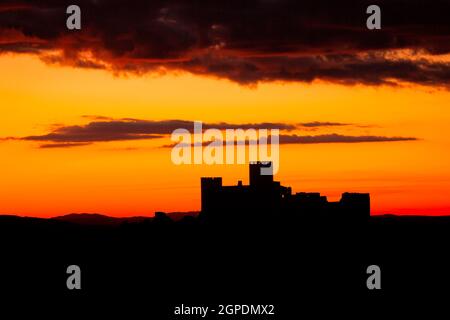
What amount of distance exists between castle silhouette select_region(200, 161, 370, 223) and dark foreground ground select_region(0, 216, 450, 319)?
5.77ft

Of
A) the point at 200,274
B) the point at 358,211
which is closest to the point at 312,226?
the point at 358,211

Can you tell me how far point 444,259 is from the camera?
19725 centimetres

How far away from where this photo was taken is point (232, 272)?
170375 mm

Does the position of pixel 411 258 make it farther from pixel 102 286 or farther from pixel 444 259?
pixel 102 286

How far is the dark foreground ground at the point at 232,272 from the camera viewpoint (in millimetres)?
156125

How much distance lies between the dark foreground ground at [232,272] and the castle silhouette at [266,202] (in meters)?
1.76

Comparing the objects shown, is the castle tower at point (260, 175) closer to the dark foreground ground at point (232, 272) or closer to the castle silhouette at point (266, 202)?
the castle silhouette at point (266, 202)

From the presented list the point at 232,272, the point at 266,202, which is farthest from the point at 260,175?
the point at 232,272

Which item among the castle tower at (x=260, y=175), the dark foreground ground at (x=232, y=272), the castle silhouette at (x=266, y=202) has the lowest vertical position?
the dark foreground ground at (x=232, y=272)

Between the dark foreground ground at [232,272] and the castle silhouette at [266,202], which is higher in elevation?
the castle silhouette at [266,202]

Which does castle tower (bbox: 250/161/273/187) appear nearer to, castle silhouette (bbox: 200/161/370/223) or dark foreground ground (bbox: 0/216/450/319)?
castle silhouette (bbox: 200/161/370/223)

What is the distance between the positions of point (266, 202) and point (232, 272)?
56.7 feet

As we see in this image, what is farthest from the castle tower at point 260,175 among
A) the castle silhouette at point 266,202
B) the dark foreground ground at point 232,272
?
the dark foreground ground at point 232,272

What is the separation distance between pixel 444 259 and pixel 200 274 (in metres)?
54.4
